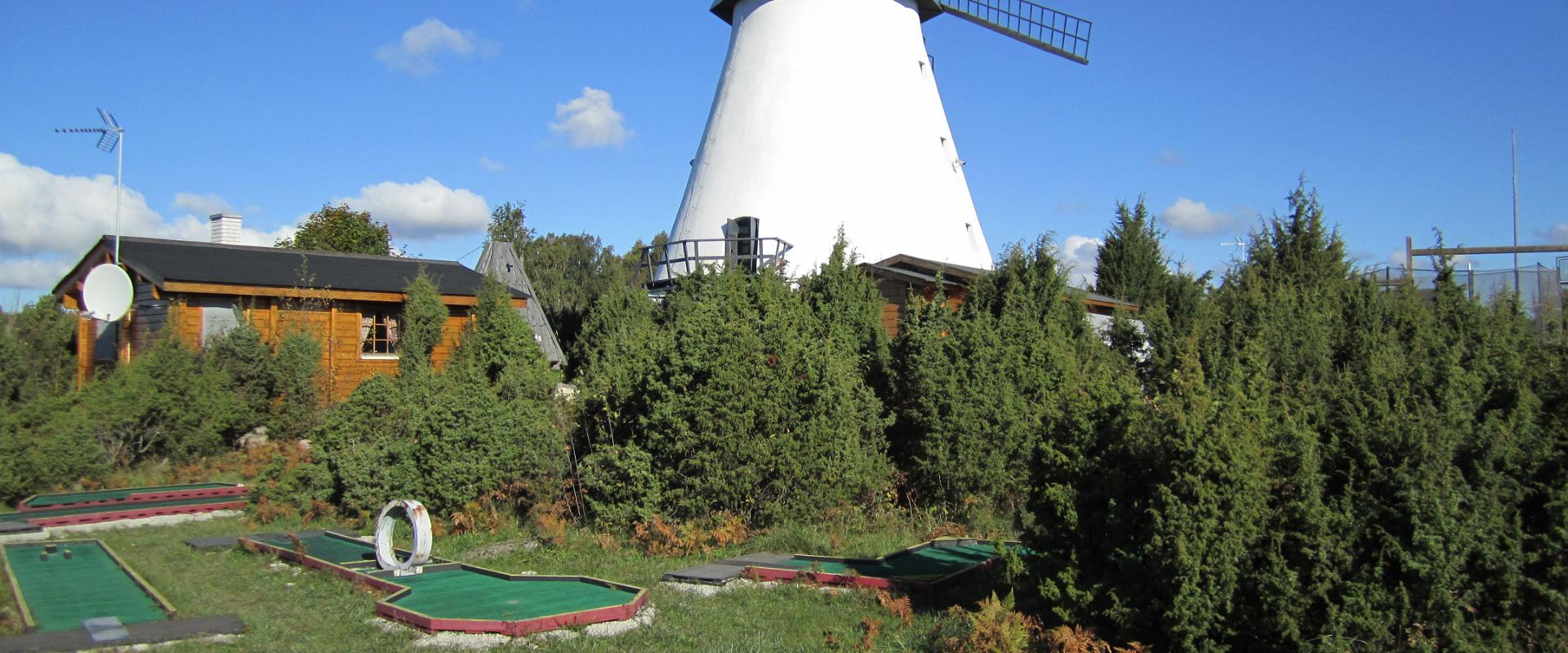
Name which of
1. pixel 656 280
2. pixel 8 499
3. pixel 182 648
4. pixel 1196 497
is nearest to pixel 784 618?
pixel 1196 497

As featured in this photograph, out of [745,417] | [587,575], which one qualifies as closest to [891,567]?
[745,417]

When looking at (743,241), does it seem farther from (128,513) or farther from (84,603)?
(84,603)

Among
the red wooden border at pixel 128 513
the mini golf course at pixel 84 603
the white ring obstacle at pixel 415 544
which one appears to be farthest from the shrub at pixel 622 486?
the red wooden border at pixel 128 513

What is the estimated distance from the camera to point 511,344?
18938mm

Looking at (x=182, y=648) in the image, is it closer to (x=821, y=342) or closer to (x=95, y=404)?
(x=821, y=342)

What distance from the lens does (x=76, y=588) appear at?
25.1ft

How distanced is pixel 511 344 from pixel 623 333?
4951mm

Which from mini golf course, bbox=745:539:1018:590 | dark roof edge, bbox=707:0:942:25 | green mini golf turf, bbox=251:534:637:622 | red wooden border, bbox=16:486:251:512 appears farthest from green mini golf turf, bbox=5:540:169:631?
dark roof edge, bbox=707:0:942:25

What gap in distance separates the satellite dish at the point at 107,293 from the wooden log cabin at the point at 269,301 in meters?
0.35

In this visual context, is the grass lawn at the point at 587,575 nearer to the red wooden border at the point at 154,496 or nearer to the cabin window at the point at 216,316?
the red wooden border at the point at 154,496

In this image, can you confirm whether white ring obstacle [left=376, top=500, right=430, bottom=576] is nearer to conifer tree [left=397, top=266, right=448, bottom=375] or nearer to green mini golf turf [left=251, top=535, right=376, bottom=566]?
green mini golf turf [left=251, top=535, right=376, bottom=566]

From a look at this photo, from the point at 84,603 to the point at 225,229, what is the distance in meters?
17.8

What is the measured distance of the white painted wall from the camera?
22234 millimetres

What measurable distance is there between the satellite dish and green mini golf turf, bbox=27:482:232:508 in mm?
6003
